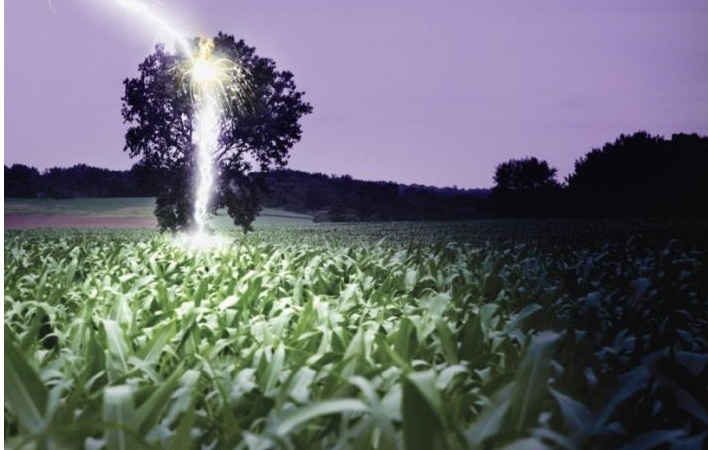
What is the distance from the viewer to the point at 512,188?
10969mm

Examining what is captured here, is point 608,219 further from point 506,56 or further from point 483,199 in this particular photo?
Result: point 506,56

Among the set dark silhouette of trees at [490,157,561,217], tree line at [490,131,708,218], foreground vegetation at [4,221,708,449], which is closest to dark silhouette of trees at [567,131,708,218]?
tree line at [490,131,708,218]

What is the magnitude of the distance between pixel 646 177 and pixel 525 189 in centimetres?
377

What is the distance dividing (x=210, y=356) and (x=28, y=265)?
3771mm

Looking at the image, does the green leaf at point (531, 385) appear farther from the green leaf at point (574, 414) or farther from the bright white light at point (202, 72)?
the bright white light at point (202, 72)

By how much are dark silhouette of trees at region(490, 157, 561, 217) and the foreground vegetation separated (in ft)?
19.3

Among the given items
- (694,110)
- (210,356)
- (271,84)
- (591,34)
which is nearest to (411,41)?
(591,34)

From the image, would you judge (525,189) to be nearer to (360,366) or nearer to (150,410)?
(360,366)

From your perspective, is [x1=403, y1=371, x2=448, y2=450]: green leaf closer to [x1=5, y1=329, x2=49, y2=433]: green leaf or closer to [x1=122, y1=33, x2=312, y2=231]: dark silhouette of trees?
[x1=5, y1=329, x2=49, y2=433]: green leaf


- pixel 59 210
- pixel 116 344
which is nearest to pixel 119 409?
pixel 116 344

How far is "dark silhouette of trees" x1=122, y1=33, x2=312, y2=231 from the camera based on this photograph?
387 inches

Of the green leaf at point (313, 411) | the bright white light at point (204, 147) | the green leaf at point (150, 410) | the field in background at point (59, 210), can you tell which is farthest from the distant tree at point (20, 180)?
the bright white light at point (204, 147)

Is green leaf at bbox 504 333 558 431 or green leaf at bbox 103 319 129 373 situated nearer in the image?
green leaf at bbox 504 333 558 431

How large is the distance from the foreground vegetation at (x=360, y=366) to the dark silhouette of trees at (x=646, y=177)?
184cm
